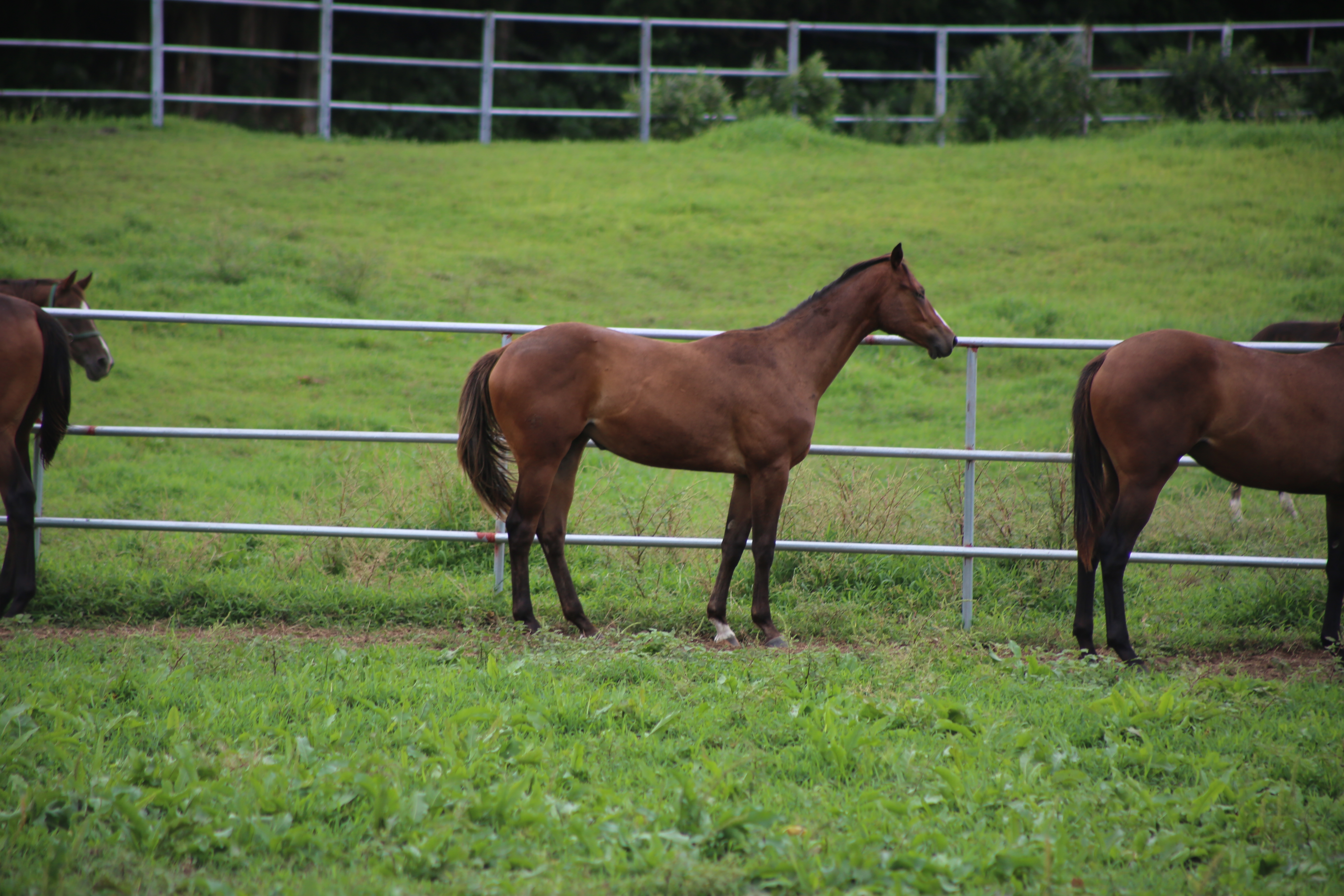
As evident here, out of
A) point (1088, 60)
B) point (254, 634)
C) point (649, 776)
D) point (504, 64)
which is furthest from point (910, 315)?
point (1088, 60)

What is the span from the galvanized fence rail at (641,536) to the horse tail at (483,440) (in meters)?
0.12

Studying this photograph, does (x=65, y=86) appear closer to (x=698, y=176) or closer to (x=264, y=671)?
(x=698, y=176)

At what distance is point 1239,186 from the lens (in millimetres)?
14688

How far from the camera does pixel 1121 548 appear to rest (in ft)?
15.5

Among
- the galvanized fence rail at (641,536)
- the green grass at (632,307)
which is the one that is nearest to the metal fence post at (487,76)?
the green grass at (632,307)

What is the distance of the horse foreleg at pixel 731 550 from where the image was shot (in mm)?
5078

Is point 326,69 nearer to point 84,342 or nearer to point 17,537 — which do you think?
point 84,342

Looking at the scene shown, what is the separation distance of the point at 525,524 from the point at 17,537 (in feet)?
8.23

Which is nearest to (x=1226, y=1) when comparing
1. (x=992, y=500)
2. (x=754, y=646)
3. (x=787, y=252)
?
(x=787, y=252)

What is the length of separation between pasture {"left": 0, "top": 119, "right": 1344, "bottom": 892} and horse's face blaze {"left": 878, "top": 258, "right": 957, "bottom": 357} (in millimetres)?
1089

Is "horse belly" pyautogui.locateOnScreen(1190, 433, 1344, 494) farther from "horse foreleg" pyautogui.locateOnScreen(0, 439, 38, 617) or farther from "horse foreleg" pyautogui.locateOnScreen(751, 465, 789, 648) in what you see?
"horse foreleg" pyautogui.locateOnScreen(0, 439, 38, 617)

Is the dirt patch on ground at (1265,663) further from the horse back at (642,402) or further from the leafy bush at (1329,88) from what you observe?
the leafy bush at (1329,88)

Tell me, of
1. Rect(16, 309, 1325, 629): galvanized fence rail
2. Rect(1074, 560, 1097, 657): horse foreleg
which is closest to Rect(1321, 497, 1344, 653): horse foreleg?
Rect(16, 309, 1325, 629): galvanized fence rail

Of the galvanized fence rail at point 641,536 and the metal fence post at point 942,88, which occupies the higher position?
the metal fence post at point 942,88
